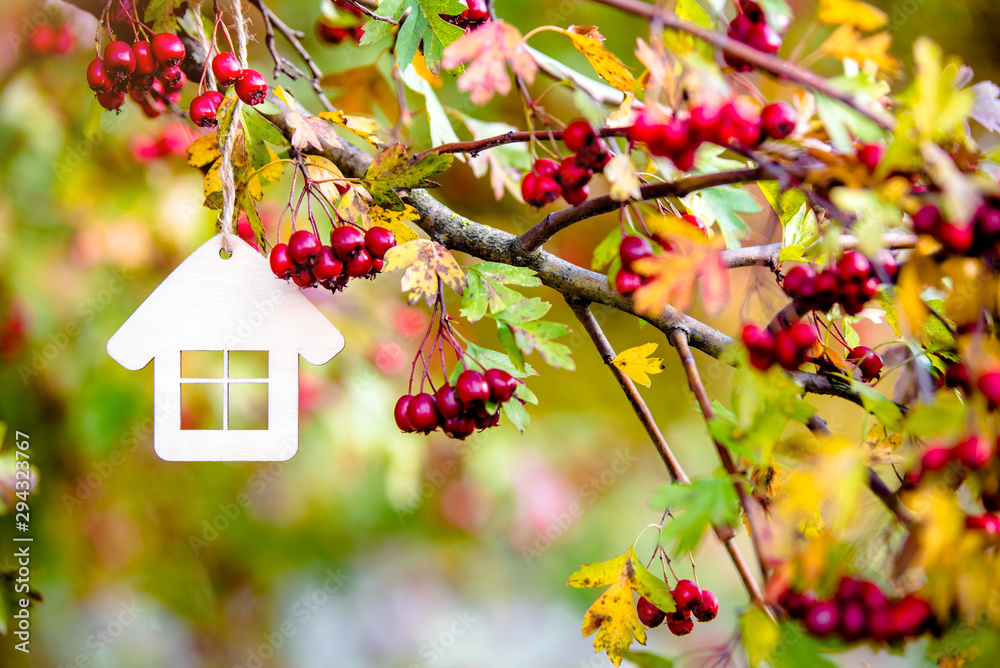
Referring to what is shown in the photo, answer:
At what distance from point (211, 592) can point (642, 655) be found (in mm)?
1656

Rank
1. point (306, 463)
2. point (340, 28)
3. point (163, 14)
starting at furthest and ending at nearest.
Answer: point (306, 463), point (340, 28), point (163, 14)

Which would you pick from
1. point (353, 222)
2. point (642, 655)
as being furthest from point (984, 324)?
point (353, 222)

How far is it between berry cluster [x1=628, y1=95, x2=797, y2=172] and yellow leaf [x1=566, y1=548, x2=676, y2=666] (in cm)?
34

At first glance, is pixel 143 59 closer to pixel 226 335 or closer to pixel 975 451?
pixel 226 335

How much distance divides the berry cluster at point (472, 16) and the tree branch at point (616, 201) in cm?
21

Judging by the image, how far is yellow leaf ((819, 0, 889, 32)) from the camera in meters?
0.36

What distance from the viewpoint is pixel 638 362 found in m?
0.53

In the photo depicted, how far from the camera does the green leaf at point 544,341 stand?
0.48 metres

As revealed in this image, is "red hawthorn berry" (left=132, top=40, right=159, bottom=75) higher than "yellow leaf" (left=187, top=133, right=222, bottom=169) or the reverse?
higher

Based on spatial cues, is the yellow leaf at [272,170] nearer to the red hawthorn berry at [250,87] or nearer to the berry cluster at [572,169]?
the red hawthorn berry at [250,87]

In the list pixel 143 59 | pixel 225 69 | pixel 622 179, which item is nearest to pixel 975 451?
pixel 622 179

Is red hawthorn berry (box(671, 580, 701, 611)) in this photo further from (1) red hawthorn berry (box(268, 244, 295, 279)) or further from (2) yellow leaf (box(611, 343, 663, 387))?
(1) red hawthorn berry (box(268, 244, 295, 279))

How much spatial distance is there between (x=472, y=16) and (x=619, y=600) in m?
0.51

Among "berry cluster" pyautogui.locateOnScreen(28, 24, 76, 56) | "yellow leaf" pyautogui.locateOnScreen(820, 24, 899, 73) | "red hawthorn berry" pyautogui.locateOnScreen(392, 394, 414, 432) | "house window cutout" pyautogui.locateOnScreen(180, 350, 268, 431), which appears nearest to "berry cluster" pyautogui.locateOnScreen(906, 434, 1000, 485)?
"yellow leaf" pyautogui.locateOnScreen(820, 24, 899, 73)
